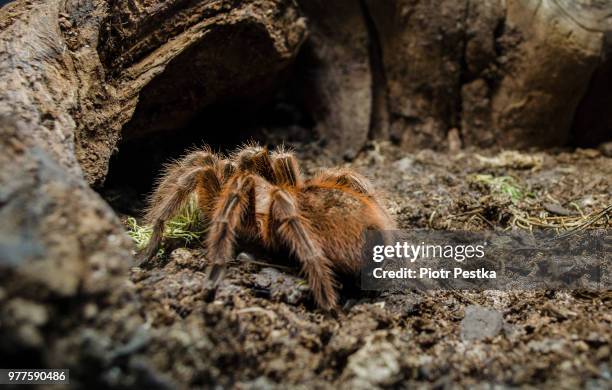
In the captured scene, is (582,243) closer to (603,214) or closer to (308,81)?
(603,214)

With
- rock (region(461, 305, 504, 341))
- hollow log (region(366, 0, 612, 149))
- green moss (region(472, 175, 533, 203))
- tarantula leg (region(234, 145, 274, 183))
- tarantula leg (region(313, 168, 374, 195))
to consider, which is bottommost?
rock (region(461, 305, 504, 341))

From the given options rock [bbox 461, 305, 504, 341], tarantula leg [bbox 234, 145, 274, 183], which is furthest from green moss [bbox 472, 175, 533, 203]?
tarantula leg [bbox 234, 145, 274, 183]

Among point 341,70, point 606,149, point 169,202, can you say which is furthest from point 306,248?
point 606,149

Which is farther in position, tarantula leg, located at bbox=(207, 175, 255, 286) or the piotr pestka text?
the piotr pestka text

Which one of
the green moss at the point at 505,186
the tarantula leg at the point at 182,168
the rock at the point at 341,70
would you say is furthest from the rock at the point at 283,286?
the rock at the point at 341,70

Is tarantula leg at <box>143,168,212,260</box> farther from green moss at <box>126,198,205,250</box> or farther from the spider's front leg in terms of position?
green moss at <box>126,198,205,250</box>

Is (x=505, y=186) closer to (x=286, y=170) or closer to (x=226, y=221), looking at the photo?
(x=286, y=170)
